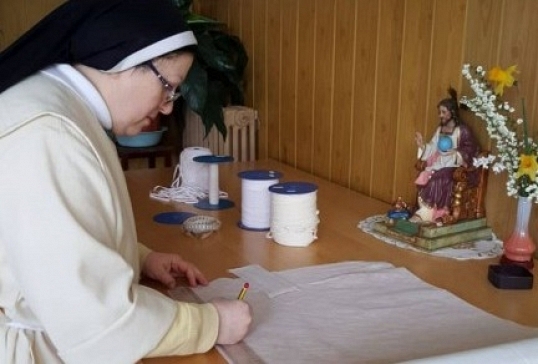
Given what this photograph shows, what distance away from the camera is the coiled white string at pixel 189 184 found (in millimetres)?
1927

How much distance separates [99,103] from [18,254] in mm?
254

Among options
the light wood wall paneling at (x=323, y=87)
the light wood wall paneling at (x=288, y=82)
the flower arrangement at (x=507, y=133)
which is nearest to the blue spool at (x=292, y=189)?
the flower arrangement at (x=507, y=133)

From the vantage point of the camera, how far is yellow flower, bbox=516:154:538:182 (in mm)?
1317

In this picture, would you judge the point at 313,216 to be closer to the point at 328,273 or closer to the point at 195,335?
the point at 328,273

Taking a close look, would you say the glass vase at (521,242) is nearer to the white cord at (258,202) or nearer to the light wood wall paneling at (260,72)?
the white cord at (258,202)

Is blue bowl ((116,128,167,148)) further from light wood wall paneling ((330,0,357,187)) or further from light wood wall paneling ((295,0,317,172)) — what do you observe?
light wood wall paneling ((330,0,357,187))

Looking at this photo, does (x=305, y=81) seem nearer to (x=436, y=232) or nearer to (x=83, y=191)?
(x=436, y=232)

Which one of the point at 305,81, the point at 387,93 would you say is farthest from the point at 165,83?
the point at 305,81

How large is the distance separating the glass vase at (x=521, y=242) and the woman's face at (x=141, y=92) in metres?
0.78

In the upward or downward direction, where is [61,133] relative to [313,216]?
upward

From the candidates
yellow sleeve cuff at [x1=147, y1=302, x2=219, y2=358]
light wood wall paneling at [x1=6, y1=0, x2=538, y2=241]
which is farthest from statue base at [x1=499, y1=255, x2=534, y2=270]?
yellow sleeve cuff at [x1=147, y1=302, x2=219, y2=358]

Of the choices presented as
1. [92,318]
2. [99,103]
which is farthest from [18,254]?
[99,103]

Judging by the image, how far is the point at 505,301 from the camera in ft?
4.02

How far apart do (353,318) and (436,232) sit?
44 centimetres
